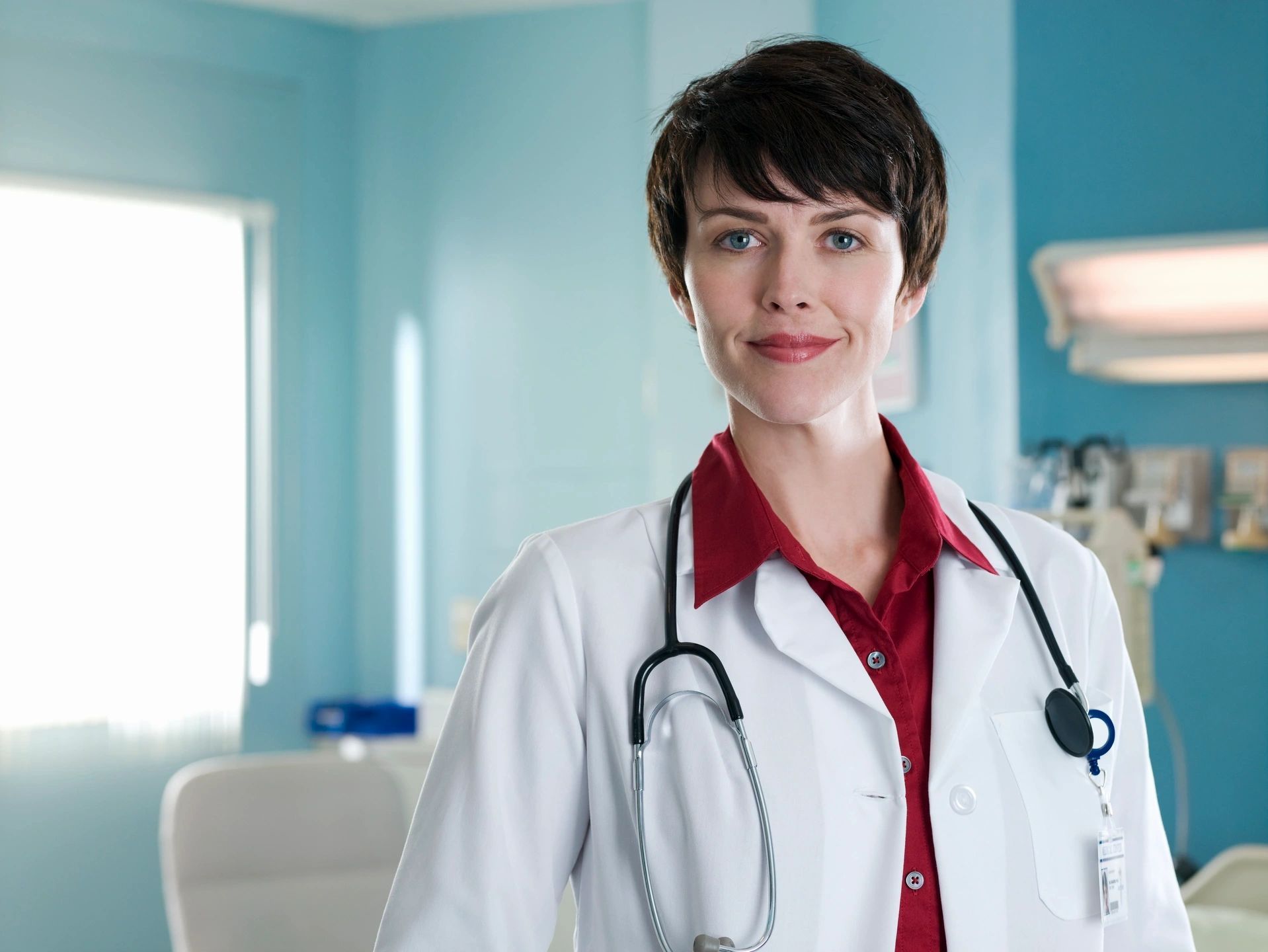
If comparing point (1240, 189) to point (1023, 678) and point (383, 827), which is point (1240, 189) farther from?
point (383, 827)

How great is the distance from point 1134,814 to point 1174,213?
5.47 feet

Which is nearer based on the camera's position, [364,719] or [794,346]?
[794,346]

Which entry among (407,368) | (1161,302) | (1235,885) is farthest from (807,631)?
(407,368)

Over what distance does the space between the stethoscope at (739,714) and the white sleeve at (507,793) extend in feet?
0.22

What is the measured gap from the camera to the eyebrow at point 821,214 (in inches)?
38.4

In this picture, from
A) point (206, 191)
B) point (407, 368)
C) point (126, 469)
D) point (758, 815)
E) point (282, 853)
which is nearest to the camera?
point (758, 815)

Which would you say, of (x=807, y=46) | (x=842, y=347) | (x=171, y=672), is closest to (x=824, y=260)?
(x=842, y=347)

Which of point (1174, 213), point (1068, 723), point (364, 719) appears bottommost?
point (364, 719)

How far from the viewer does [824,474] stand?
1.07 meters

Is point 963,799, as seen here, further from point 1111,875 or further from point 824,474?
point 824,474

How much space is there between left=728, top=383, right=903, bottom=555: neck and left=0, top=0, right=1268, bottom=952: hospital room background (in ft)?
4.07

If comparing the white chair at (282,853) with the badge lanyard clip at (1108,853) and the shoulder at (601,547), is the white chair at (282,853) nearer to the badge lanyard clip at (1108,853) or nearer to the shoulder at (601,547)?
the shoulder at (601,547)

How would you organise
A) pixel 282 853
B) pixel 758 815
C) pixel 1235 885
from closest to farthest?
pixel 758 815 < pixel 1235 885 < pixel 282 853

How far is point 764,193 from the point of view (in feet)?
3.17
